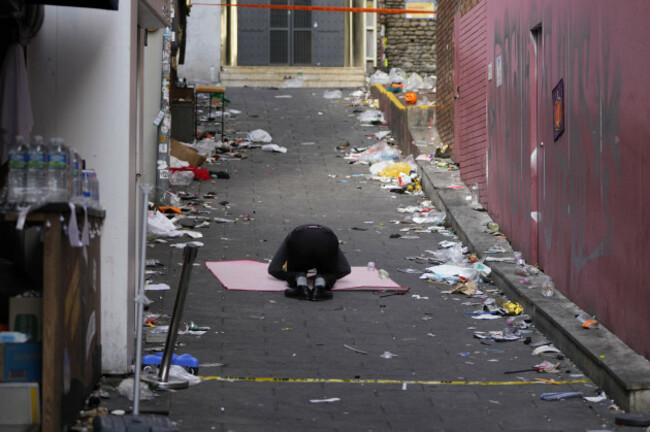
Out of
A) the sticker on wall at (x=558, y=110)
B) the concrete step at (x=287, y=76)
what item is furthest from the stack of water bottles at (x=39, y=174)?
the concrete step at (x=287, y=76)

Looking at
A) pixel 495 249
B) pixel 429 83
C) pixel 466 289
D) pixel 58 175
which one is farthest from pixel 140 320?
pixel 429 83

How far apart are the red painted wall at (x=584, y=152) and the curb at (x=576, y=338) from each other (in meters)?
0.15

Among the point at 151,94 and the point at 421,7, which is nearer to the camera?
the point at 151,94

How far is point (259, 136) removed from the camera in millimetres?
19469

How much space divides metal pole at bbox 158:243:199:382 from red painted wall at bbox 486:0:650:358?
3084 millimetres

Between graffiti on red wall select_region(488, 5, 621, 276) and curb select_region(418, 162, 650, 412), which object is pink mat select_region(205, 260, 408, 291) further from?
graffiti on red wall select_region(488, 5, 621, 276)

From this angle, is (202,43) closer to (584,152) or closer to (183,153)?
(183,153)

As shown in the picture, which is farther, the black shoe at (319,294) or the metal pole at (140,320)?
the black shoe at (319,294)

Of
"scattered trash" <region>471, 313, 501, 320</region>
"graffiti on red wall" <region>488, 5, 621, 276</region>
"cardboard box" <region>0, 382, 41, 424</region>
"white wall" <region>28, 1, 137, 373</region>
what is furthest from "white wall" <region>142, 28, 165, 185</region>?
"cardboard box" <region>0, 382, 41, 424</region>

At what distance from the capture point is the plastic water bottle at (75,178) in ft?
18.8

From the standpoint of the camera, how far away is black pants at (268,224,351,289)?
9938mm

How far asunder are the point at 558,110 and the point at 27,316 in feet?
19.1

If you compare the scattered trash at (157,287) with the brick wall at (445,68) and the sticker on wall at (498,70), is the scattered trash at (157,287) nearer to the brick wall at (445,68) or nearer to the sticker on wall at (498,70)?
the sticker on wall at (498,70)

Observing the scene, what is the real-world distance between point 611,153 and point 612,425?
7.92ft
